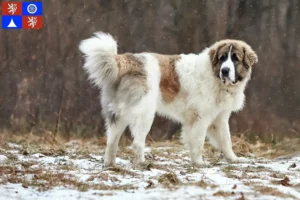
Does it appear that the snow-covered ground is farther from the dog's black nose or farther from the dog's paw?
the dog's black nose

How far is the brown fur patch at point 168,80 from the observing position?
6621mm

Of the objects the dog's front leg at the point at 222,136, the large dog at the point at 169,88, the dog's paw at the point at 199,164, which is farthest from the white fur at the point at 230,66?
the dog's paw at the point at 199,164

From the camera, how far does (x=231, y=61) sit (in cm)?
664

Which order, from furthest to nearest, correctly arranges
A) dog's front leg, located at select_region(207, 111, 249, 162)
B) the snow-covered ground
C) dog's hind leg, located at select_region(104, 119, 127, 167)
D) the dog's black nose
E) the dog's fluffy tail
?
dog's front leg, located at select_region(207, 111, 249, 162) < the dog's black nose < dog's hind leg, located at select_region(104, 119, 127, 167) < the dog's fluffy tail < the snow-covered ground

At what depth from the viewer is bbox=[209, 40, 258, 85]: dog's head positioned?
6.58 meters

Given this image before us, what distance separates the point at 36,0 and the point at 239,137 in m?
4.47

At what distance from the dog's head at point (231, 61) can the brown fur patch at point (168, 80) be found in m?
0.46

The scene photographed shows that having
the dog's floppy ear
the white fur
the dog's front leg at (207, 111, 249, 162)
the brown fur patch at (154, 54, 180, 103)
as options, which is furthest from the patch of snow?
the dog's floppy ear

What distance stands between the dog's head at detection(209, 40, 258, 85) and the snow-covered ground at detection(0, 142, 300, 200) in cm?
100

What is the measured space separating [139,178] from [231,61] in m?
2.01

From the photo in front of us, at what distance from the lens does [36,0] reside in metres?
10.9

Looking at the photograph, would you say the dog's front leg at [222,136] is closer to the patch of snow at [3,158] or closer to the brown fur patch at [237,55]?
the brown fur patch at [237,55]

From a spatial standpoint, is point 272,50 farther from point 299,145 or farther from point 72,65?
point 72,65

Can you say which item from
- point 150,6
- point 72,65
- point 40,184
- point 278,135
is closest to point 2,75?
point 72,65
